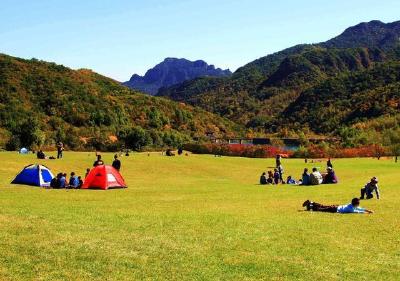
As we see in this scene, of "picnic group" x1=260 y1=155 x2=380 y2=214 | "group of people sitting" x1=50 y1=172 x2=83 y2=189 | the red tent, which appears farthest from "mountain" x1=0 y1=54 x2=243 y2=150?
"picnic group" x1=260 y1=155 x2=380 y2=214

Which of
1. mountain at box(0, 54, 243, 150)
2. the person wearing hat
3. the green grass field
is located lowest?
the green grass field

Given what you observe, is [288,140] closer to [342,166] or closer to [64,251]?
[342,166]

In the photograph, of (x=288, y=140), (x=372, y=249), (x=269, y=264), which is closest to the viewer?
(x=269, y=264)

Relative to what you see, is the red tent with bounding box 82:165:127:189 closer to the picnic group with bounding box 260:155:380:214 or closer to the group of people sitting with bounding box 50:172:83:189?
the group of people sitting with bounding box 50:172:83:189

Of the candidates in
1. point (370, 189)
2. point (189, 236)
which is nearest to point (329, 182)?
point (370, 189)

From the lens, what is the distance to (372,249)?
14.5 m

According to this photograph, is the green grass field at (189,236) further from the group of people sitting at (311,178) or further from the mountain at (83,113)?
the mountain at (83,113)

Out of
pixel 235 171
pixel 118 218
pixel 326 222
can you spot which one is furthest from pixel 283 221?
pixel 235 171

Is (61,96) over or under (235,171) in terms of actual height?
over

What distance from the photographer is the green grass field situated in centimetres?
1184

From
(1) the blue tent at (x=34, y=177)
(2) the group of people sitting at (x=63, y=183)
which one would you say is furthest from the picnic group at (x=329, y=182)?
(1) the blue tent at (x=34, y=177)

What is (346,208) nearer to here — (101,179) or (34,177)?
(101,179)

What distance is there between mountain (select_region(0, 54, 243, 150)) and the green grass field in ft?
152

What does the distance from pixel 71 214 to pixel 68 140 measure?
207 ft
